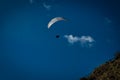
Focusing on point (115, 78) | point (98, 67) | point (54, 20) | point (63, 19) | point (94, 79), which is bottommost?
point (115, 78)

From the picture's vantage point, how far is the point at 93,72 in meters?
58.8

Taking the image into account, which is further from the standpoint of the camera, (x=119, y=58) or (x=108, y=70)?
(x=119, y=58)

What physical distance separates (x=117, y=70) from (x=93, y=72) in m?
8.14

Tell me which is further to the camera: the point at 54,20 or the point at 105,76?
the point at 54,20

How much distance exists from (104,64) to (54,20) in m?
12.9

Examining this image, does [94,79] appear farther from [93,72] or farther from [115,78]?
[115,78]

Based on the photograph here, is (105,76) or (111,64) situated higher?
(111,64)

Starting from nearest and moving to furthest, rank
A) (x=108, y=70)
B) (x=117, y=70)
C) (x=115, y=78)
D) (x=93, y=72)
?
(x=115, y=78)
(x=117, y=70)
(x=108, y=70)
(x=93, y=72)

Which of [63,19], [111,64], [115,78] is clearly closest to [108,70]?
[111,64]

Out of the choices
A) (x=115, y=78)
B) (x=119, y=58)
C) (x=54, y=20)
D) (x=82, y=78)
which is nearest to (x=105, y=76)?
(x=115, y=78)

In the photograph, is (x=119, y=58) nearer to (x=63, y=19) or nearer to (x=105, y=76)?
(x=105, y=76)

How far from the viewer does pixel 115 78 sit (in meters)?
48.2

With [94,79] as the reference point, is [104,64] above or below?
above

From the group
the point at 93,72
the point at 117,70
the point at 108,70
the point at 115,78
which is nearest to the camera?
the point at 115,78
